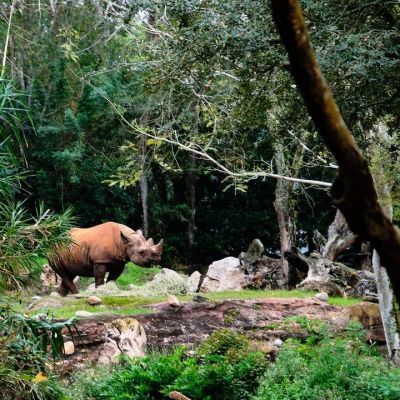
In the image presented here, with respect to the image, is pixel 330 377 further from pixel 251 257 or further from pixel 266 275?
pixel 251 257

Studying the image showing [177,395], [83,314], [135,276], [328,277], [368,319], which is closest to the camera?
[177,395]

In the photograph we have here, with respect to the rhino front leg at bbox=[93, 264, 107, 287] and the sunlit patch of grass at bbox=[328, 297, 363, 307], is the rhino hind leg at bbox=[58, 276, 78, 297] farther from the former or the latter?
the sunlit patch of grass at bbox=[328, 297, 363, 307]

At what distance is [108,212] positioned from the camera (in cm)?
2186

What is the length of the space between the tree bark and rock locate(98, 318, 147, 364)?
736 cm

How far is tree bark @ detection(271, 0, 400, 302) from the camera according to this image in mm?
2150

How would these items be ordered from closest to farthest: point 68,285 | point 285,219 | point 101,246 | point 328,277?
point 101,246, point 68,285, point 328,277, point 285,219

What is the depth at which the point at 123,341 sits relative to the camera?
941cm

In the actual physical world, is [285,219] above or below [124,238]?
above

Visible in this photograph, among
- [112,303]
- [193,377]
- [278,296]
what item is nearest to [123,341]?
[193,377]

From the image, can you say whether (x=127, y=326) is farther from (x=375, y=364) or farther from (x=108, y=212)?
(x=108, y=212)

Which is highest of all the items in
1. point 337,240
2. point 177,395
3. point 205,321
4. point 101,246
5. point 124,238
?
point 124,238

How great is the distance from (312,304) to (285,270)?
4145mm

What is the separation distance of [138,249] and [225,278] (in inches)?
131

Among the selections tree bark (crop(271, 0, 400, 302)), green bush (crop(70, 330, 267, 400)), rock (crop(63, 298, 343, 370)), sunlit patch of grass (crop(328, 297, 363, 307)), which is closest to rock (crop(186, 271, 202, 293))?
sunlit patch of grass (crop(328, 297, 363, 307))
